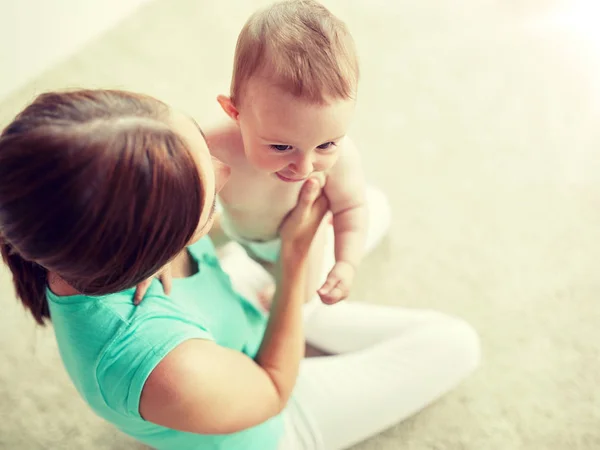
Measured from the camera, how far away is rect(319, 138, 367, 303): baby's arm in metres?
0.74

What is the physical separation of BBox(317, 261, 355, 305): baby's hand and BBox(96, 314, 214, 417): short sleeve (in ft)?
0.83

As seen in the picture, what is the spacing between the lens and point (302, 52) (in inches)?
21.2

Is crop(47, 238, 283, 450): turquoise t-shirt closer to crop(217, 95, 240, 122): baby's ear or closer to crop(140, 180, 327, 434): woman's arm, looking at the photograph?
crop(140, 180, 327, 434): woman's arm

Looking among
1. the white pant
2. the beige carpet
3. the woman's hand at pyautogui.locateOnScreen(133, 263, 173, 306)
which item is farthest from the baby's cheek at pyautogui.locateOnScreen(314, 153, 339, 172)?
the beige carpet

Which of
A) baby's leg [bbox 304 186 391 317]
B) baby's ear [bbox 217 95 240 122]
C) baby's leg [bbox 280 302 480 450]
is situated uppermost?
baby's ear [bbox 217 95 240 122]

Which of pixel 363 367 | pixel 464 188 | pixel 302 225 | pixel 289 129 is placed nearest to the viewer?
pixel 289 129

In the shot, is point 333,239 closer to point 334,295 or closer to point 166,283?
point 334,295

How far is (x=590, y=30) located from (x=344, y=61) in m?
1.25

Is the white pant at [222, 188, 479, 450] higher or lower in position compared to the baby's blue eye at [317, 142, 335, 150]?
lower

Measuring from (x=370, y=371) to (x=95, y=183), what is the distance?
0.57m

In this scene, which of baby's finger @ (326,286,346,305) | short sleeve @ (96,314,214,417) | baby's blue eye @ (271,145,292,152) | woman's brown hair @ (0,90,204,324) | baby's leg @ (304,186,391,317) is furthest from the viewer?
baby's leg @ (304,186,391,317)

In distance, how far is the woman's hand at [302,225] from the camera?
0.68 metres

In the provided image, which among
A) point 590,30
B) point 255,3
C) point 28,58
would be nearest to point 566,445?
point 590,30

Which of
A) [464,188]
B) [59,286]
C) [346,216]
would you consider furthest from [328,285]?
[464,188]
